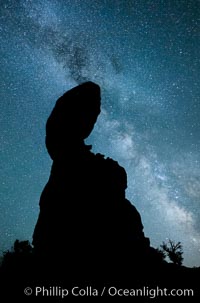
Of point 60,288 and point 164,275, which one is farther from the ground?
point 164,275

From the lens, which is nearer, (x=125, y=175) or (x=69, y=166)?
(x=69, y=166)

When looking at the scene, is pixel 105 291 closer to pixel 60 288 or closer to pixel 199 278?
pixel 60 288

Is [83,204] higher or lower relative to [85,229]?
higher

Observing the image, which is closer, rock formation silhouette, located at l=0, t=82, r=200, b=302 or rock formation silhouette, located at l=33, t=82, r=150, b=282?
rock formation silhouette, located at l=0, t=82, r=200, b=302

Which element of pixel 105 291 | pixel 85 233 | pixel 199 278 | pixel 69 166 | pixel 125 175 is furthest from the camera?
pixel 125 175

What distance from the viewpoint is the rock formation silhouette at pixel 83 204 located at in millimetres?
12594

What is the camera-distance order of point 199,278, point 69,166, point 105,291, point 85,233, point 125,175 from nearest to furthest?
point 105,291, point 85,233, point 199,278, point 69,166, point 125,175

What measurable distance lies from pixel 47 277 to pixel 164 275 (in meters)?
6.63

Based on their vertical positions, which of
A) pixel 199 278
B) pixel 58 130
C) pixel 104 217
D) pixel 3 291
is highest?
pixel 58 130

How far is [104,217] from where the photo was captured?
13727mm

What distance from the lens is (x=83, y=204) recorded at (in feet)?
45.1

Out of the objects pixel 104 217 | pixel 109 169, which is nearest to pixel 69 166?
pixel 109 169

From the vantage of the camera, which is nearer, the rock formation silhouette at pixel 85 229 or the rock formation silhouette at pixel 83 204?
the rock formation silhouette at pixel 85 229

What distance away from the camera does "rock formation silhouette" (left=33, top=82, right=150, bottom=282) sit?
1259 cm
